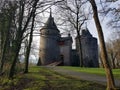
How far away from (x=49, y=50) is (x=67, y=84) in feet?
159

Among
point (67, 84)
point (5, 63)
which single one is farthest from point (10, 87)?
point (5, 63)

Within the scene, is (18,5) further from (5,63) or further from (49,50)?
(49,50)

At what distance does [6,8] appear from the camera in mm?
25234

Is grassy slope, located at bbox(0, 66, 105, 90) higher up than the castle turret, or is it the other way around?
the castle turret

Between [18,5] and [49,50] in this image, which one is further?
[49,50]

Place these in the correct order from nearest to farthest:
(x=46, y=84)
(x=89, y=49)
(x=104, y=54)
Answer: (x=104, y=54)
(x=46, y=84)
(x=89, y=49)

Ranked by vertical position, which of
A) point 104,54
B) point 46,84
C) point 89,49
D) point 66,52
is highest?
point 89,49

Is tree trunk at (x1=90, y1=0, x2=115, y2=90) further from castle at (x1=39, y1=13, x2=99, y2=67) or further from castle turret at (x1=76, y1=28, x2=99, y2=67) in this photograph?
castle turret at (x1=76, y1=28, x2=99, y2=67)

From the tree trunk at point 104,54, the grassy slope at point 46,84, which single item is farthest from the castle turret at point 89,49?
the tree trunk at point 104,54

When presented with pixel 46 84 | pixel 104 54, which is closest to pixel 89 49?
pixel 46 84

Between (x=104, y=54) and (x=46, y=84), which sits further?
(x=46, y=84)

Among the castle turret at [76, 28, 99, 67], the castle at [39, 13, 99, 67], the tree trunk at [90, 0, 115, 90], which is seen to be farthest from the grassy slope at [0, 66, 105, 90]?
the castle turret at [76, 28, 99, 67]

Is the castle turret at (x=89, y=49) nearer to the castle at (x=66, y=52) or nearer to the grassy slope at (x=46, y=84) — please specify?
the castle at (x=66, y=52)

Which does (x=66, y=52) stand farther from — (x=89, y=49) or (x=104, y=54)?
(x=104, y=54)
